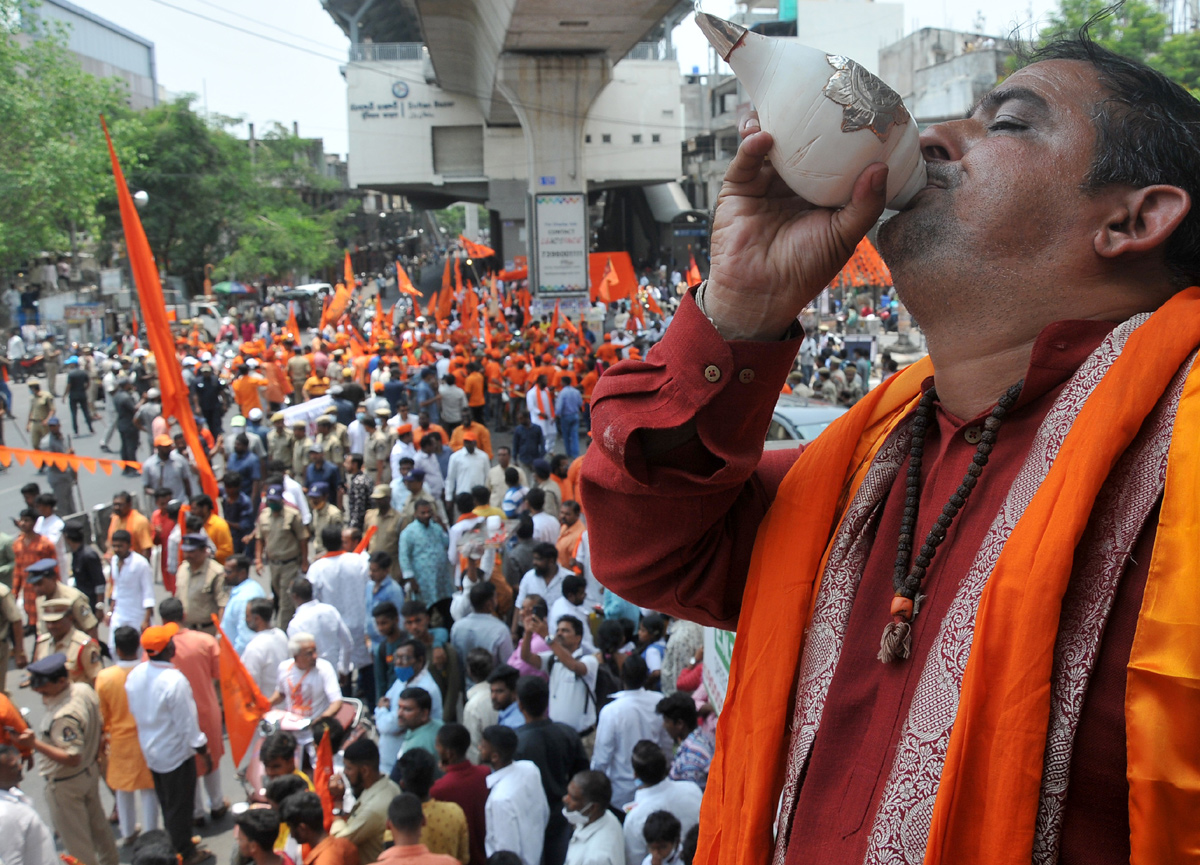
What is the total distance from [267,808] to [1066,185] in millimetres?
3983

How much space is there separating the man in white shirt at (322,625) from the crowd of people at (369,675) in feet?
0.05

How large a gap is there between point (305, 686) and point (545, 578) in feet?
5.75

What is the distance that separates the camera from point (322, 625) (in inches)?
253

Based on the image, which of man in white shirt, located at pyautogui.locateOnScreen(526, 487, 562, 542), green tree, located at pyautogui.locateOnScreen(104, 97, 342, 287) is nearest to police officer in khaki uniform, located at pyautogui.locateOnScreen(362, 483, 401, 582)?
man in white shirt, located at pyautogui.locateOnScreen(526, 487, 562, 542)

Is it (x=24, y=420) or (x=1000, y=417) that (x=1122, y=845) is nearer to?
(x=1000, y=417)

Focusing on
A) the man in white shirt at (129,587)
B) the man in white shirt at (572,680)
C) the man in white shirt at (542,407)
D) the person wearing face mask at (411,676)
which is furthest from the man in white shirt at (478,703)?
the man in white shirt at (542,407)

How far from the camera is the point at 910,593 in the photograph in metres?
1.32

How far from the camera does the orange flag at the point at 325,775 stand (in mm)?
4781

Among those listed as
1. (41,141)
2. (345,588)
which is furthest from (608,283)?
(41,141)

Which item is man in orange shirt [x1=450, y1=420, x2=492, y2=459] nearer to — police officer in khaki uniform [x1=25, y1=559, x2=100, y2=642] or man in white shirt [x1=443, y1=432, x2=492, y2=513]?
man in white shirt [x1=443, y1=432, x2=492, y2=513]

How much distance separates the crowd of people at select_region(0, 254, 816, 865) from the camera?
4.39 metres

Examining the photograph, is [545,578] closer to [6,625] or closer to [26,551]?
[6,625]

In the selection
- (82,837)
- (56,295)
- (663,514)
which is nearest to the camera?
(663,514)

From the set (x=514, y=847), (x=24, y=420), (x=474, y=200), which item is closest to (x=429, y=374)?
(x=514, y=847)
